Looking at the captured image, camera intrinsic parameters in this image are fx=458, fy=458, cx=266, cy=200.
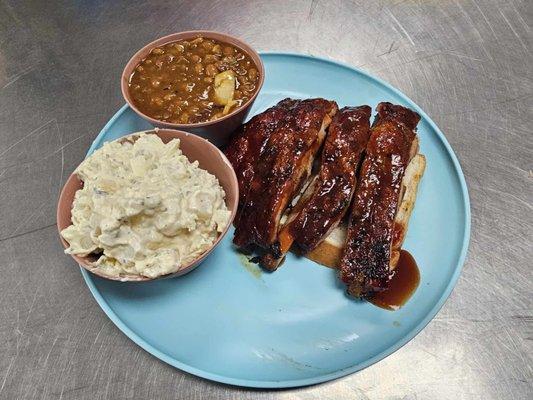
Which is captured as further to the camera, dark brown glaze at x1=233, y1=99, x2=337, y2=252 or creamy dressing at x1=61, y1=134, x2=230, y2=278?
dark brown glaze at x1=233, y1=99, x2=337, y2=252

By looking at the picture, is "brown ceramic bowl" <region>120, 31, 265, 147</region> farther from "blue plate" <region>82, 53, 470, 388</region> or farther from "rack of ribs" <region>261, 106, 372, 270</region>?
"blue plate" <region>82, 53, 470, 388</region>

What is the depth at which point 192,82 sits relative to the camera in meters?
3.06

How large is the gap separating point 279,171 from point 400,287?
3.24 feet

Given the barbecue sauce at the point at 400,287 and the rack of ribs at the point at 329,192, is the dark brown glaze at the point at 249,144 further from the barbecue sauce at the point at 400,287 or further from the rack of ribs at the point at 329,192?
the barbecue sauce at the point at 400,287

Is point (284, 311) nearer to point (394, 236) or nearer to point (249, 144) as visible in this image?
point (394, 236)

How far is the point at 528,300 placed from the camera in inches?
114

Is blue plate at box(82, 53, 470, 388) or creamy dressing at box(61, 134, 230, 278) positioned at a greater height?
creamy dressing at box(61, 134, 230, 278)

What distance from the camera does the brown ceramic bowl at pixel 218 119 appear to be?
2887mm

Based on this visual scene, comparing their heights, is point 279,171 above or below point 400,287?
above

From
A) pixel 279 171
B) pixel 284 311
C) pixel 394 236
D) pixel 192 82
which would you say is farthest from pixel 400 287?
pixel 192 82

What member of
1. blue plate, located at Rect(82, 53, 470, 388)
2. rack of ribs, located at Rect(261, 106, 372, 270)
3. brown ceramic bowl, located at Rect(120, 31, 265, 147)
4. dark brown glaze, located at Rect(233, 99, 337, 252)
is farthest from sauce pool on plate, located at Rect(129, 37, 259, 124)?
blue plate, located at Rect(82, 53, 470, 388)

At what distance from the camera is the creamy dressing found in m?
2.22

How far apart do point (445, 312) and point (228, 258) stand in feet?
4.62

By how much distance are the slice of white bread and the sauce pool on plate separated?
41.4 inches
